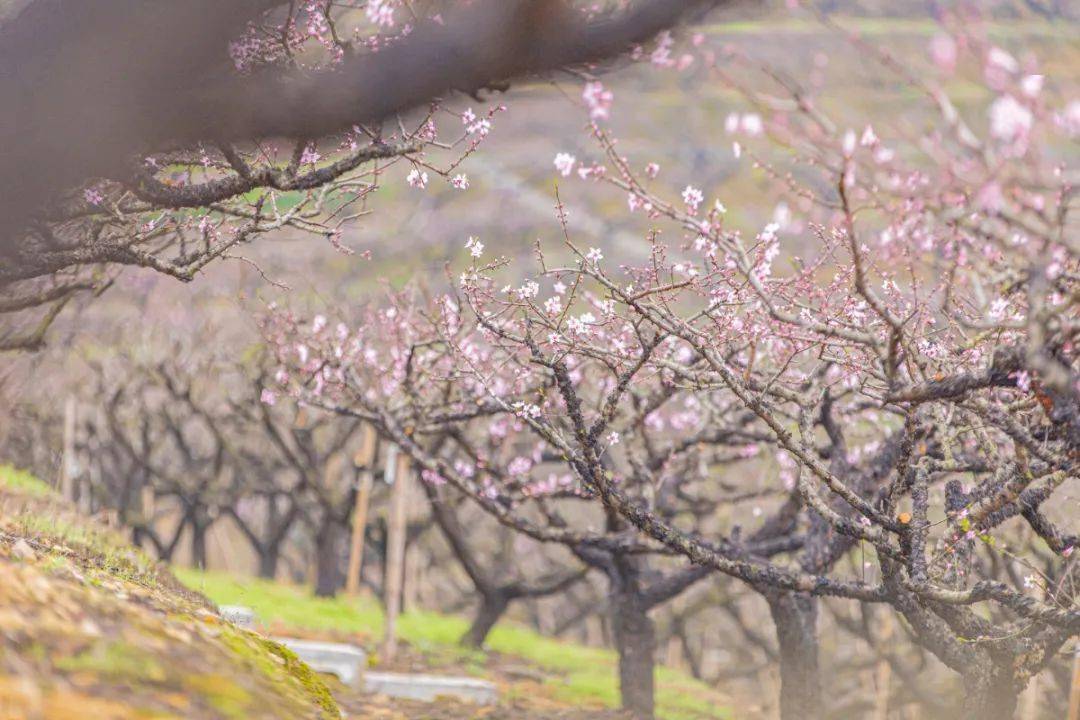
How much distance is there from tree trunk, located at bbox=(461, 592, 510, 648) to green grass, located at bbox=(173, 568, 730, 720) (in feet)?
1.09

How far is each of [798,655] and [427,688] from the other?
496cm

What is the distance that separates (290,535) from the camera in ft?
127

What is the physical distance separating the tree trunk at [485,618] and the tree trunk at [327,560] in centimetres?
517

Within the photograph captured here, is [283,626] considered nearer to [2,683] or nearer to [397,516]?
[397,516]

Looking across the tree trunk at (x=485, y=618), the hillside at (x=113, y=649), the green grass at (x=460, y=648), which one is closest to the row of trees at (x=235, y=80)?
the hillside at (x=113, y=649)

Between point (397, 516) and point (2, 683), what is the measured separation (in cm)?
1258

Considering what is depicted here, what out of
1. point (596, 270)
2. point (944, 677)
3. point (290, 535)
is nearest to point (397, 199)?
point (290, 535)

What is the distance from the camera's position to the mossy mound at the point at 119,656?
3820 millimetres

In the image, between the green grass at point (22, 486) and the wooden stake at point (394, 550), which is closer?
the green grass at point (22, 486)

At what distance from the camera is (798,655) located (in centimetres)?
1043

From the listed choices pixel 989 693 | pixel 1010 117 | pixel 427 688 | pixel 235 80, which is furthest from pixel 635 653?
pixel 1010 117

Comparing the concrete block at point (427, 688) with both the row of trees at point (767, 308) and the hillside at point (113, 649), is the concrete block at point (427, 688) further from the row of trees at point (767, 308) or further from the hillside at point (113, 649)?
the hillside at point (113, 649)

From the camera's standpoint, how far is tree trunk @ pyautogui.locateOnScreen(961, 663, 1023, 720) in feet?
27.4

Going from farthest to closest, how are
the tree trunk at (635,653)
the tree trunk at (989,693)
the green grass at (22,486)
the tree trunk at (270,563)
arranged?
1. the tree trunk at (270,563)
2. the green grass at (22,486)
3. the tree trunk at (635,653)
4. the tree trunk at (989,693)
